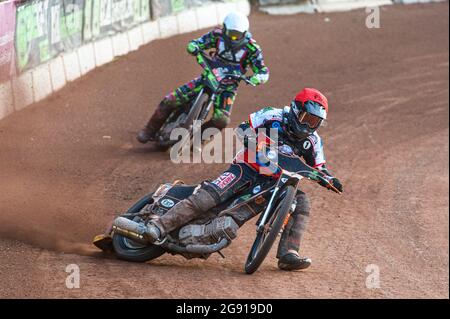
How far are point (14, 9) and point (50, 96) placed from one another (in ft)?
6.10

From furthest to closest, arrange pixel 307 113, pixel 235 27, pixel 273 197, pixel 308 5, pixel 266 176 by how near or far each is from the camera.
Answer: pixel 308 5 < pixel 235 27 < pixel 266 176 < pixel 307 113 < pixel 273 197

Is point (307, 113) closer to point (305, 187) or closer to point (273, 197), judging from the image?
point (273, 197)

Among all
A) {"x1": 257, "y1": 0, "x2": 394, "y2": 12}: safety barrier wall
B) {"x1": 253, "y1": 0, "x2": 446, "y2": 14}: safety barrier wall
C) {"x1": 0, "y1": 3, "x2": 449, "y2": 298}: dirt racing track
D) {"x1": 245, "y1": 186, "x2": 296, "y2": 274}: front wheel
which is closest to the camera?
{"x1": 245, "y1": 186, "x2": 296, "y2": 274}: front wheel

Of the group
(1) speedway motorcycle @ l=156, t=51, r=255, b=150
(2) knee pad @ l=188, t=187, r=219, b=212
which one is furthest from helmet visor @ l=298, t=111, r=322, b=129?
(1) speedway motorcycle @ l=156, t=51, r=255, b=150

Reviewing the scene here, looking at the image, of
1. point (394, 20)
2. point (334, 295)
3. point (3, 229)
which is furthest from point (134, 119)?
point (394, 20)

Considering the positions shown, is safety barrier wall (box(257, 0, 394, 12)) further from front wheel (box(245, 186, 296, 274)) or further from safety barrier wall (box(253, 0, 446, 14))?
front wheel (box(245, 186, 296, 274))

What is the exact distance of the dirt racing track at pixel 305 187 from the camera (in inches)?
333

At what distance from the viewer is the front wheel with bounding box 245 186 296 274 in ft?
27.0

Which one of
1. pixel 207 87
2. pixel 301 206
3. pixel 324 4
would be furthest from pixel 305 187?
pixel 324 4

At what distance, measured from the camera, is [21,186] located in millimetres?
10867

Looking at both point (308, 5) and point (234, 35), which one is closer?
point (234, 35)

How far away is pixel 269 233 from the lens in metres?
8.27

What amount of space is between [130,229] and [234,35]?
465 centimetres

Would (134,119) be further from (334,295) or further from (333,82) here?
(334,295)
